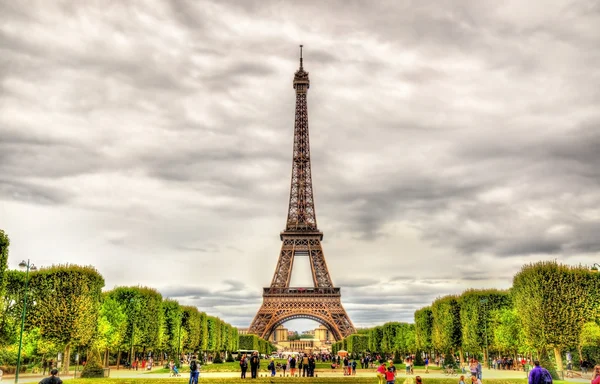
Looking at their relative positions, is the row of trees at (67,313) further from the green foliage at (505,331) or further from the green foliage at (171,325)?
the green foliage at (505,331)

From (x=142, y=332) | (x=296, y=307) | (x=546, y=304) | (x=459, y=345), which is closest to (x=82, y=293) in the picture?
(x=142, y=332)

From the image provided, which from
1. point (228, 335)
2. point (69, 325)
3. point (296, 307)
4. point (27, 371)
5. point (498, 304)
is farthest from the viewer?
point (228, 335)

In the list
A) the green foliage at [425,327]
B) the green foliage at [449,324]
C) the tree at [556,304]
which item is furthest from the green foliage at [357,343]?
the tree at [556,304]

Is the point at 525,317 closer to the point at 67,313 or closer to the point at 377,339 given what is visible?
the point at 67,313

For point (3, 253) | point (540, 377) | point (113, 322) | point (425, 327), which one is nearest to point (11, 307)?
point (113, 322)

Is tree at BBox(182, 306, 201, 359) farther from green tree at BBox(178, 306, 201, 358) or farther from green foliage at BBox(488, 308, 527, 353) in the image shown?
green foliage at BBox(488, 308, 527, 353)

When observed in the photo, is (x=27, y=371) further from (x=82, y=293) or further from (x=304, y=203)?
(x=304, y=203)

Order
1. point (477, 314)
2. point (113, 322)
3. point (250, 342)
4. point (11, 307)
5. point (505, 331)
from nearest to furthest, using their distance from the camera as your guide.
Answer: point (11, 307), point (113, 322), point (505, 331), point (477, 314), point (250, 342)
